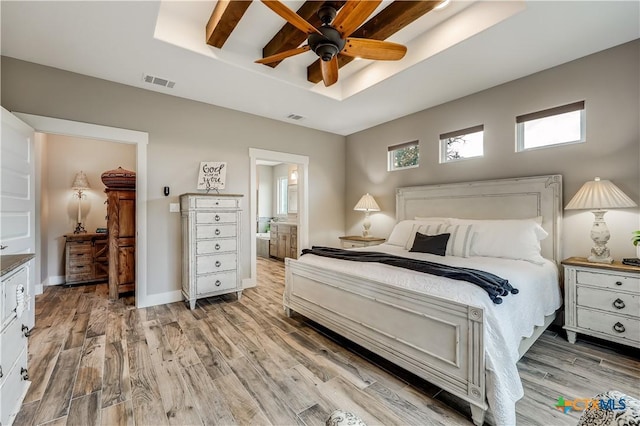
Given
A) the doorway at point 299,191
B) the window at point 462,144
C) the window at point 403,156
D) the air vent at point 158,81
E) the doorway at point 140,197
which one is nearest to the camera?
the air vent at point 158,81

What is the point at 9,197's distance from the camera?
8.03 ft

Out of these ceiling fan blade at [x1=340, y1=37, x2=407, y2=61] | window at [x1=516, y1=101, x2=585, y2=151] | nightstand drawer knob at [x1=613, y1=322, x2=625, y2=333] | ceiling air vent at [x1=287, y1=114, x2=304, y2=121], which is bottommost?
nightstand drawer knob at [x1=613, y1=322, x2=625, y2=333]

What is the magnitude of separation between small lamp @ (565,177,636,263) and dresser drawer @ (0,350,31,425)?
4.30 m

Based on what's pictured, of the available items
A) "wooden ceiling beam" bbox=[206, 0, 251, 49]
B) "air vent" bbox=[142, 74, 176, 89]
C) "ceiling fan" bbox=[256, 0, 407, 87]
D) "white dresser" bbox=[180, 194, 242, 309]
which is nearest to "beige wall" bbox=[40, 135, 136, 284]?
"air vent" bbox=[142, 74, 176, 89]

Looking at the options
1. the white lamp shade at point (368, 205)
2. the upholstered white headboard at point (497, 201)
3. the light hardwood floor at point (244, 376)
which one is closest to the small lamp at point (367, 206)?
the white lamp shade at point (368, 205)

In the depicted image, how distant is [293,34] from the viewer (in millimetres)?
2648

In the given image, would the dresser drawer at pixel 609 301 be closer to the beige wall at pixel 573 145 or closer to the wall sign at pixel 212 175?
the beige wall at pixel 573 145

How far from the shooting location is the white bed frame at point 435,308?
1638 millimetres

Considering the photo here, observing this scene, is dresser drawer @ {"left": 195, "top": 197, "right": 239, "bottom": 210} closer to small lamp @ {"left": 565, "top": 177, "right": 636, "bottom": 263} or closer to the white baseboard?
the white baseboard

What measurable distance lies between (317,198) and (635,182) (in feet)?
13.2

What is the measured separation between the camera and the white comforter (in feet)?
5.07

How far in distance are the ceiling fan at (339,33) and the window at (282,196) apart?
588 cm

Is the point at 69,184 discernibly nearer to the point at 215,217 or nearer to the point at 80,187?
the point at 80,187

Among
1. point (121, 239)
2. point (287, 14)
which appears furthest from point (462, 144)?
point (121, 239)
